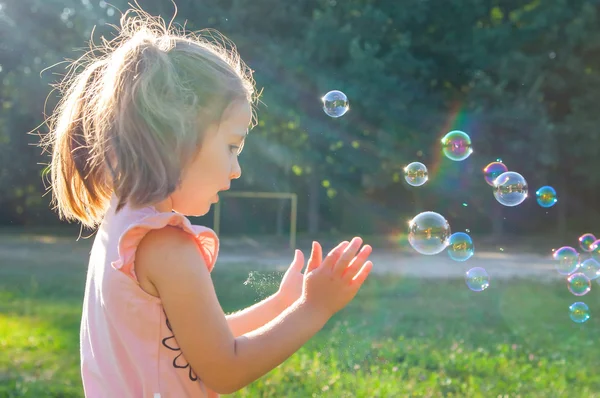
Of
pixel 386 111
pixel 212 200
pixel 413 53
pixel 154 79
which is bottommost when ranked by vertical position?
pixel 212 200

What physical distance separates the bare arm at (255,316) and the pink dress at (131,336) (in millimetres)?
352

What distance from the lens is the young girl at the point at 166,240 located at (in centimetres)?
130

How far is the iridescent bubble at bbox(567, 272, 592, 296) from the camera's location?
405 centimetres

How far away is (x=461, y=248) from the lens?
368cm

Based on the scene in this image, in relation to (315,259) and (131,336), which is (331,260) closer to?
(315,259)

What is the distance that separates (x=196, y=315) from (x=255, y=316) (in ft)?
1.41

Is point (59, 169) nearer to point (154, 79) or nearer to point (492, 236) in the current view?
point (154, 79)

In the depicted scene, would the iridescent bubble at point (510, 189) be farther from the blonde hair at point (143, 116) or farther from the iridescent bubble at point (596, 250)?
the blonde hair at point (143, 116)

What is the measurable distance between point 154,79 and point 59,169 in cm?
36

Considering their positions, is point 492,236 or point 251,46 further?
point 492,236

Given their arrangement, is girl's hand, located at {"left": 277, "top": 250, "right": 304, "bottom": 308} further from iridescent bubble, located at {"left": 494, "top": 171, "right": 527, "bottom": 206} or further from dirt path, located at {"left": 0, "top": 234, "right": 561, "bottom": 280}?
dirt path, located at {"left": 0, "top": 234, "right": 561, "bottom": 280}

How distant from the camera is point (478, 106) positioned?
1455 centimetres

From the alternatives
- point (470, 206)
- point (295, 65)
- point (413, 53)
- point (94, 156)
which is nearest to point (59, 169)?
point (94, 156)

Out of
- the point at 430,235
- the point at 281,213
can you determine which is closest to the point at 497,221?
the point at 281,213
